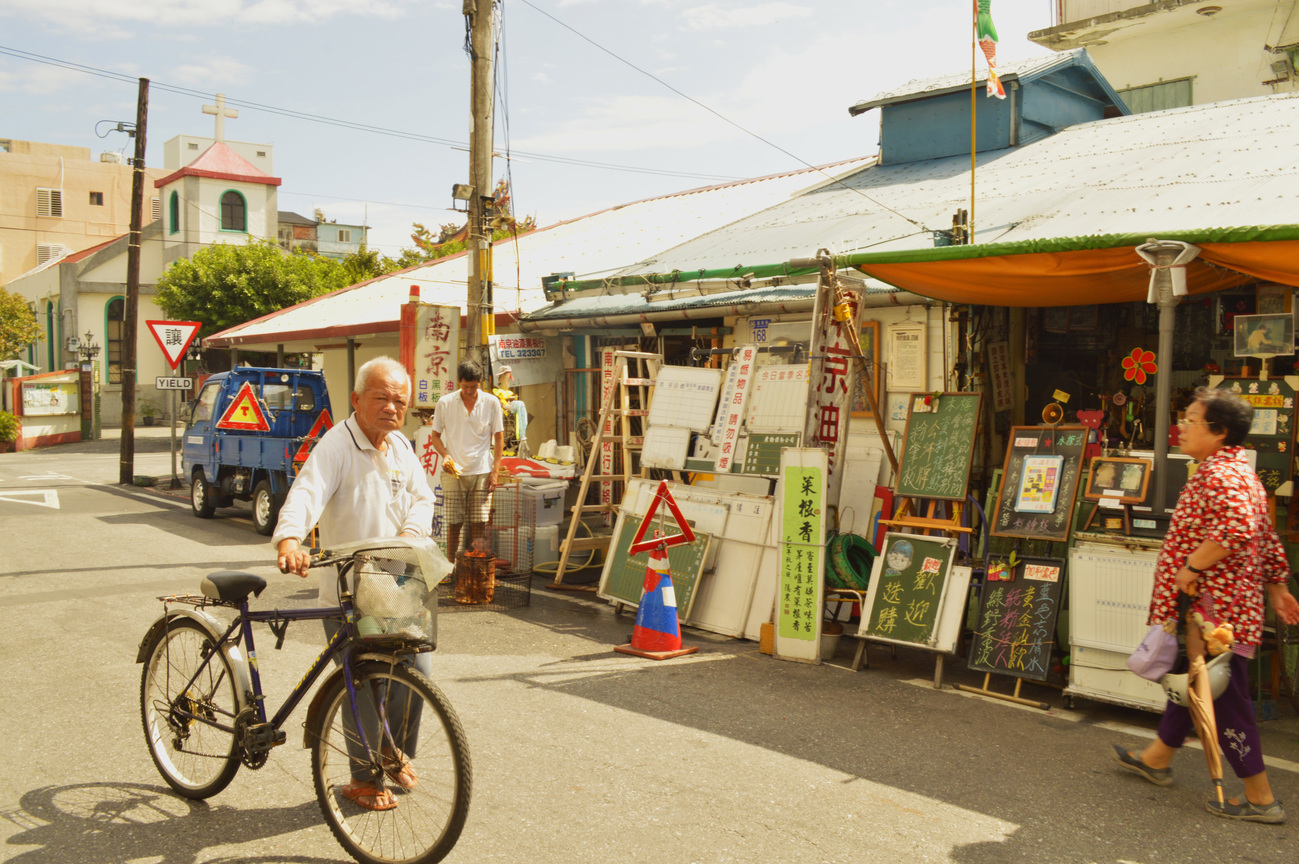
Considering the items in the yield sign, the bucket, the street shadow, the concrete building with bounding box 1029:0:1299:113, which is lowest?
the street shadow

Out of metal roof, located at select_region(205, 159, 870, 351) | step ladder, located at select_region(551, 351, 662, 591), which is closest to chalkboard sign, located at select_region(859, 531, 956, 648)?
step ladder, located at select_region(551, 351, 662, 591)

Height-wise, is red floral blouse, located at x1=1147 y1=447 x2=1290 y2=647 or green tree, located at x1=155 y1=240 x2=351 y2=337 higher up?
green tree, located at x1=155 y1=240 x2=351 y2=337

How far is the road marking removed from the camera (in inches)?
615

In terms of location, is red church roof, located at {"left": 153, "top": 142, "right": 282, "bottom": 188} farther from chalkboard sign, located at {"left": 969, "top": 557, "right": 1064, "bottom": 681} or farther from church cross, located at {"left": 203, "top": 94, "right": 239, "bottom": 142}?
chalkboard sign, located at {"left": 969, "top": 557, "right": 1064, "bottom": 681}

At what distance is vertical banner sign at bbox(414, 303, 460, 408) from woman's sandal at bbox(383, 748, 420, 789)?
25.2 ft

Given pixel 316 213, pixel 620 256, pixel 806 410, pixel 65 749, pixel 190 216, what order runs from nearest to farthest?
1. pixel 65 749
2. pixel 806 410
3. pixel 620 256
4. pixel 190 216
5. pixel 316 213

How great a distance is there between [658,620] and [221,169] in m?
40.1

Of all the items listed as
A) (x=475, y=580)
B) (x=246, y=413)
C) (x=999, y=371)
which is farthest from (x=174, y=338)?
(x=999, y=371)

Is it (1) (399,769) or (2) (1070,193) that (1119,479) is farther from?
(1) (399,769)

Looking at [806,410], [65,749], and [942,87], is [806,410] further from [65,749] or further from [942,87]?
[942,87]

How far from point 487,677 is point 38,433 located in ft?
95.9

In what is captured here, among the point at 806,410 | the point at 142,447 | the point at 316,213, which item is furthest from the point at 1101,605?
the point at 316,213

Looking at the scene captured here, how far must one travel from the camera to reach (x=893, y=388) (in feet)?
30.2

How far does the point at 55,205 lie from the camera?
5138cm
